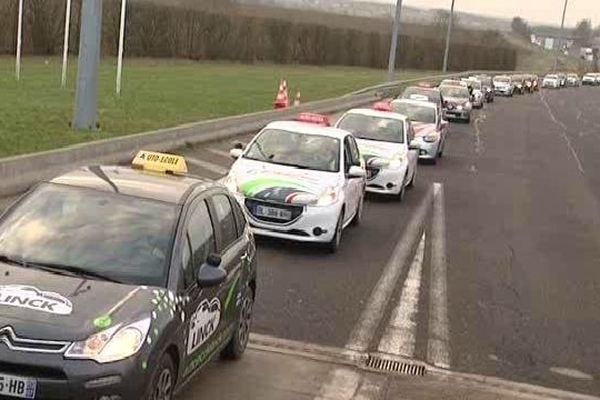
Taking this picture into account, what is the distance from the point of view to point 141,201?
6.33 meters

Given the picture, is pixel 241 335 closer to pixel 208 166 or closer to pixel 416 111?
pixel 208 166

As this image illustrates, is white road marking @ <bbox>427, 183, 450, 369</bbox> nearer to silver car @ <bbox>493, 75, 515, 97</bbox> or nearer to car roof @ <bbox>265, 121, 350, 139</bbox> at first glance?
car roof @ <bbox>265, 121, 350, 139</bbox>

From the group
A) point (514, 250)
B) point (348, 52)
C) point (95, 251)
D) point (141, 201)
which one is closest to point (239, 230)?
point (141, 201)

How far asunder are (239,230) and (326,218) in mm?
4579

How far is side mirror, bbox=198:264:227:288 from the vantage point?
594cm

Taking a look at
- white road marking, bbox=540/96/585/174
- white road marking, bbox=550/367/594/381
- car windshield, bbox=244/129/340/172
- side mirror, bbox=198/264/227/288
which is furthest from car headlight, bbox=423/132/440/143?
side mirror, bbox=198/264/227/288

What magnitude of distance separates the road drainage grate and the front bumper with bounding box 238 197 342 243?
4.05 metres

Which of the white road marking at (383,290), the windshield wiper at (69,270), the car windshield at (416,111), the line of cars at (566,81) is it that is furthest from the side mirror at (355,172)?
the line of cars at (566,81)

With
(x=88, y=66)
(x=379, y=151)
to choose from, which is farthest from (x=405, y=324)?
(x=88, y=66)

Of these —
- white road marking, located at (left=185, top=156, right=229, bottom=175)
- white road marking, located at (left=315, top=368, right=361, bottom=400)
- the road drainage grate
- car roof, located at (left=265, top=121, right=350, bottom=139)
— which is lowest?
white road marking, located at (left=185, top=156, right=229, bottom=175)

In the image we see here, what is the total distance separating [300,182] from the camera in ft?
39.9

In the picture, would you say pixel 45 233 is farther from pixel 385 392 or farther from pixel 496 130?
pixel 496 130

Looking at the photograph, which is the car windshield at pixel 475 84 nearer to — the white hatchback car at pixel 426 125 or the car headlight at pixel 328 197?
the white hatchback car at pixel 426 125

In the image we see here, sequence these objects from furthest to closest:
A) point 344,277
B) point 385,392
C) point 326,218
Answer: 1. point 326,218
2. point 344,277
3. point 385,392
